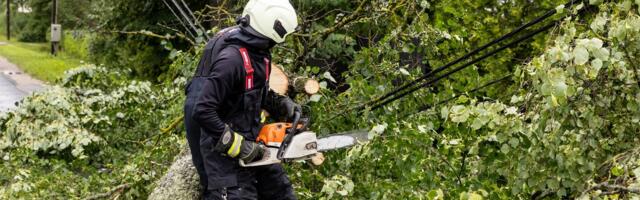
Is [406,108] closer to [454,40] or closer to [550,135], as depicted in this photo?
[454,40]

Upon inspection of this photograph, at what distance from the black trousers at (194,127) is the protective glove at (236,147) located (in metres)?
0.21

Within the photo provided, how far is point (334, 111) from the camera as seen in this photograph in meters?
4.36

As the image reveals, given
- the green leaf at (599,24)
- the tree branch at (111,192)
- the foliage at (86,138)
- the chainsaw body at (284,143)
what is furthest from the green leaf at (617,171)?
the tree branch at (111,192)

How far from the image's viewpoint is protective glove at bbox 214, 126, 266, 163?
124 inches

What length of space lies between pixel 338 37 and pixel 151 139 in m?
1.84

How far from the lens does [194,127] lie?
11.0ft

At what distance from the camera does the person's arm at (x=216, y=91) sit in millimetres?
3125

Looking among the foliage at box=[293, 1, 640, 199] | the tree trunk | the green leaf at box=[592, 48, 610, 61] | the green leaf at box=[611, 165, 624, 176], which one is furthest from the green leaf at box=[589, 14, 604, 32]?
the tree trunk

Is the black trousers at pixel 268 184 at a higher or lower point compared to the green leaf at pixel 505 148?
lower

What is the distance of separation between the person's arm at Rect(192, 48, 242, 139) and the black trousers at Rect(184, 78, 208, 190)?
0.23ft

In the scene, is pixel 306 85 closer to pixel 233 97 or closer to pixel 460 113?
pixel 233 97

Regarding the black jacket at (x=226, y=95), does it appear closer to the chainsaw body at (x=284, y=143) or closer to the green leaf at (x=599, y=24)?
the chainsaw body at (x=284, y=143)

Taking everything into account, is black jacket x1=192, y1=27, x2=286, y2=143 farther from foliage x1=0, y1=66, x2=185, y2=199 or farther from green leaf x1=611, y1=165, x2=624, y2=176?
green leaf x1=611, y1=165, x2=624, y2=176

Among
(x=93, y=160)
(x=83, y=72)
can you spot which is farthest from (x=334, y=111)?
(x=83, y=72)
